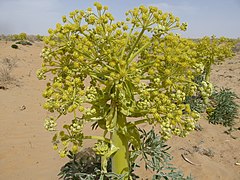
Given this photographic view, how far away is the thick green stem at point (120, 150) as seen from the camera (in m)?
2.12

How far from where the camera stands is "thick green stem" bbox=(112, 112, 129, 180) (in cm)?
212

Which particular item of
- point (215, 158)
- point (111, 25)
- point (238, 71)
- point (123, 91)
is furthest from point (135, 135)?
point (238, 71)

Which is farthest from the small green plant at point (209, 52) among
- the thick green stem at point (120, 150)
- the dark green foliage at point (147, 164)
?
the thick green stem at point (120, 150)

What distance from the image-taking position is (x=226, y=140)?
19.0ft

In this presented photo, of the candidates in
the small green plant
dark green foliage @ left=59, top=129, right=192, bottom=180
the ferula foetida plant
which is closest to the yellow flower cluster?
the ferula foetida plant

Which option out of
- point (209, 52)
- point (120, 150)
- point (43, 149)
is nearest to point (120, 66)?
point (120, 150)

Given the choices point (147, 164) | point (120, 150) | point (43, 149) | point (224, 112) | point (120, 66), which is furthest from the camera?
point (224, 112)

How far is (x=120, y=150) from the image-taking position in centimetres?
218

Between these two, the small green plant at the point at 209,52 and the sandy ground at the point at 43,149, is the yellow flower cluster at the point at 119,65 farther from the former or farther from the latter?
the small green plant at the point at 209,52

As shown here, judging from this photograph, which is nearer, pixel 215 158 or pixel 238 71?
pixel 215 158

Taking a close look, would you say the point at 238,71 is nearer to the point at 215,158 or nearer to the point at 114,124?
the point at 215,158

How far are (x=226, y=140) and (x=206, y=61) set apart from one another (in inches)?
101

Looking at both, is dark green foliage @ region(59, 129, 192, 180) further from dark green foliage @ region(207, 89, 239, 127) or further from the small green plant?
the small green plant

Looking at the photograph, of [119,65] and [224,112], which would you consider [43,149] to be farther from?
[224,112]
